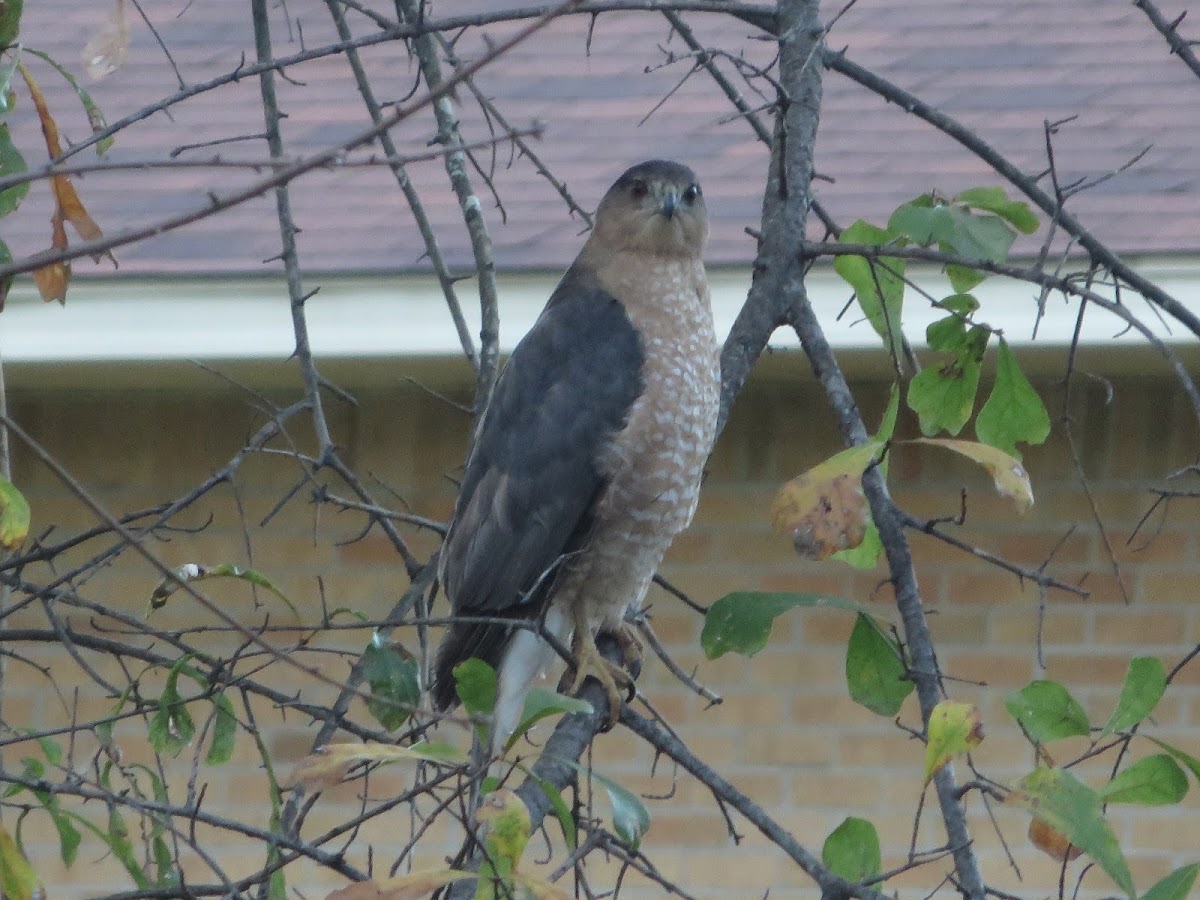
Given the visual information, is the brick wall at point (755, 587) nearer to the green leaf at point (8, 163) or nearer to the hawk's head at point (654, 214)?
the hawk's head at point (654, 214)

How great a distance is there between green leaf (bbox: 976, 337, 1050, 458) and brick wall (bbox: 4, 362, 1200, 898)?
2401 millimetres

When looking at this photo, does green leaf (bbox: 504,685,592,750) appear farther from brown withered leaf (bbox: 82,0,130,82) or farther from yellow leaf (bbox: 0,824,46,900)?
brown withered leaf (bbox: 82,0,130,82)

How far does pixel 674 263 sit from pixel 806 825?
6.93 feet

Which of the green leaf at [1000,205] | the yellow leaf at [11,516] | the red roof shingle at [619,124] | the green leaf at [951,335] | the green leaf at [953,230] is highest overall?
the red roof shingle at [619,124]

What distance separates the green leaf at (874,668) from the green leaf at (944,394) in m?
0.31

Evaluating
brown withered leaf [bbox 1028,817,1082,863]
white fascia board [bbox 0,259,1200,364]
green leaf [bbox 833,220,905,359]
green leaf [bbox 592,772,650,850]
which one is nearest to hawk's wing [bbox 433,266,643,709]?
white fascia board [bbox 0,259,1200,364]

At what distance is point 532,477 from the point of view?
305 centimetres

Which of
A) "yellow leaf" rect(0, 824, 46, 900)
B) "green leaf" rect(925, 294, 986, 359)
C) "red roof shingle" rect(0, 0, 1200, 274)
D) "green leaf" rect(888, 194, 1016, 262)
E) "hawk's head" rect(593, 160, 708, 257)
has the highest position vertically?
"red roof shingle" rect(0, 0, 1200, 274)

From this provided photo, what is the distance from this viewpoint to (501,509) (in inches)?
120

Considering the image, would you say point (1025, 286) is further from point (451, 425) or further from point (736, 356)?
point (451, 425)

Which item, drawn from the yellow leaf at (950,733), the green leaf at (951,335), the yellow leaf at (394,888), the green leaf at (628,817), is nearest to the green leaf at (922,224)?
the green leaf at (951,335)

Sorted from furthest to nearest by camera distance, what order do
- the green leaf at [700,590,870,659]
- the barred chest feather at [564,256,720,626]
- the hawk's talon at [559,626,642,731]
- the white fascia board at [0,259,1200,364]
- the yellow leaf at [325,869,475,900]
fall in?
the white fascia board at [0,259,1200,364], the barred chest feather at [564,256,720,626], the hawk's talon at [559,626,642,731], the green leaf at [700,590,870,659], the yellow leaf at [325,869,475,900]

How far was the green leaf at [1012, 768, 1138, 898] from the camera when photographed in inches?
62.2

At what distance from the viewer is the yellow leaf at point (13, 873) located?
1.82m
